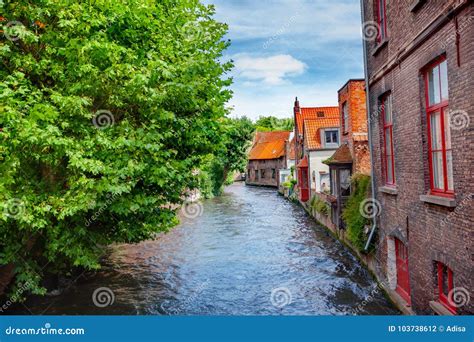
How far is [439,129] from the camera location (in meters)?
7.59

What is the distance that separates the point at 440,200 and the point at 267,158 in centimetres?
5768

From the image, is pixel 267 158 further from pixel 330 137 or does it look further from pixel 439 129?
pixel 439 129

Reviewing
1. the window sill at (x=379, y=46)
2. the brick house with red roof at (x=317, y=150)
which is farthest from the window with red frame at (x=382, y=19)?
the brick house with red roof at (x=317, y=150)

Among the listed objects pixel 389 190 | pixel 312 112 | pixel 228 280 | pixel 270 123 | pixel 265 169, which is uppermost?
pixel 270 123

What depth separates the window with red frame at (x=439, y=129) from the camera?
23.8 feet

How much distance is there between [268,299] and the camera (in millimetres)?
12219

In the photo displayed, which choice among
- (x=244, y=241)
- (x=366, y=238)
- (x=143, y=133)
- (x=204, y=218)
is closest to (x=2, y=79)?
(x=143, y=133)

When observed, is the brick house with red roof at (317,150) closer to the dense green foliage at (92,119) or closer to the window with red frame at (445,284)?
the dense green foliage at (92,119)

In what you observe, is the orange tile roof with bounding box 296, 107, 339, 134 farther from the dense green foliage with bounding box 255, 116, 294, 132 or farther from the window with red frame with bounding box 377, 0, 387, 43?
the dense green foliage with bounding box 255, 116, 294, 132

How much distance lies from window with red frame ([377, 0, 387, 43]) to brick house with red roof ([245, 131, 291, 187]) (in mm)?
44439

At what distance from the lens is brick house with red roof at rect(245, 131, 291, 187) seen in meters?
59.9

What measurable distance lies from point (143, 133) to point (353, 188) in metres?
10.00

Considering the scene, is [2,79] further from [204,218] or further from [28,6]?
[204,218]

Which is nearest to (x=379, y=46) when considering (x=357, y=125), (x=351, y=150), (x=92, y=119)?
(x=92, y=119)
